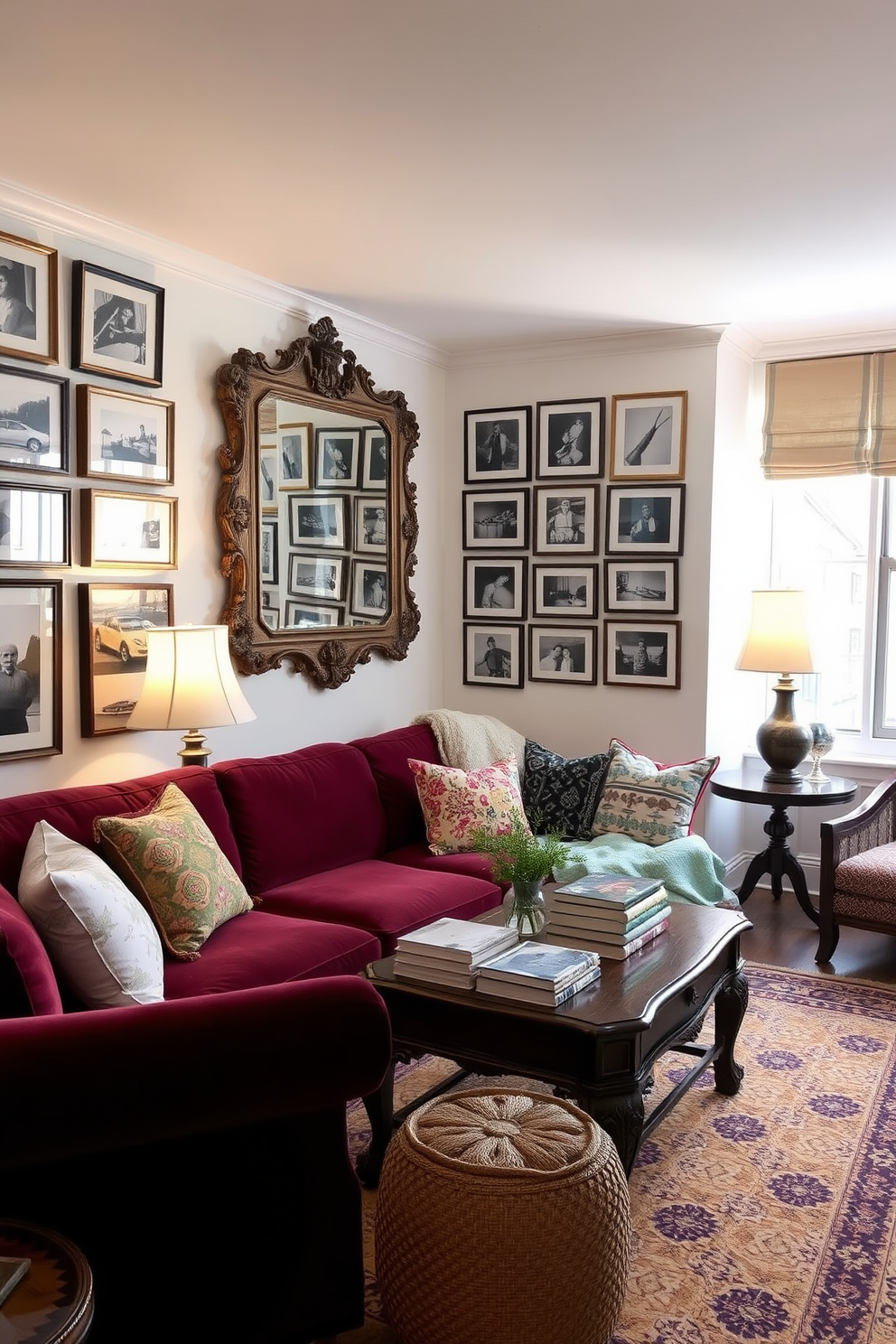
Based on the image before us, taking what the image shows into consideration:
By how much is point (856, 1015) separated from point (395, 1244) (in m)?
2.29

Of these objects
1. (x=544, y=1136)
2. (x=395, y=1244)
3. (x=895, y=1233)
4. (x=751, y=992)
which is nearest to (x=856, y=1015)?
(x=751, y=992)

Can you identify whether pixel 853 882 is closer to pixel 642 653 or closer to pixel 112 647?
pixel 642 653

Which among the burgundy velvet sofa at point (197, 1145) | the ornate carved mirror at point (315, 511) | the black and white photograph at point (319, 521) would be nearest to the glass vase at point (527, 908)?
the burgundy velvet sofa at point (197, 1145)

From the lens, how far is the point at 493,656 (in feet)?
17.3

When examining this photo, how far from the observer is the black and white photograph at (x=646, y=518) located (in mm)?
4754

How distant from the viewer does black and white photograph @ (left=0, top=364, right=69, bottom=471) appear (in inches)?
122

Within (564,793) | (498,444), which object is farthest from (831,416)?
(564,793)

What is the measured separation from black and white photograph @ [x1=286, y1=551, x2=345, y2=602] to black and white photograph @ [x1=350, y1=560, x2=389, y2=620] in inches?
3.7

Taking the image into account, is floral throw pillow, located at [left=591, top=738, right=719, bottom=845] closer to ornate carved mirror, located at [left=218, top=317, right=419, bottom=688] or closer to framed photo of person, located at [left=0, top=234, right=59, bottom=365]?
ornate carved mirror, located at [left=218, top=317, right=419, bottom=688]

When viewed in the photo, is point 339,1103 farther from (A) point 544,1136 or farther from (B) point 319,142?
(B) point 319,142

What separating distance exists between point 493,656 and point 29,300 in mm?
2771

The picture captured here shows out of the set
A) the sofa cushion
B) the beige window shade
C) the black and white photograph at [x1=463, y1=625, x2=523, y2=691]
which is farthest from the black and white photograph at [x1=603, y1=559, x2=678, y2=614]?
the sofa cushion

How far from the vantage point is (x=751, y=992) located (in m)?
3.82

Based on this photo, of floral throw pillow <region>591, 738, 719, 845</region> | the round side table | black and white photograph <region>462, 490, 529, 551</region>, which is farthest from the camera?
black and white photograph <region>462, 490, 529, 551</region>
